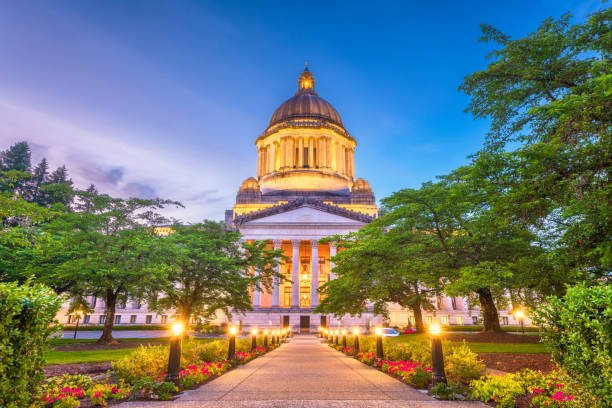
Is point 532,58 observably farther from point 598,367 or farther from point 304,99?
point 304,99

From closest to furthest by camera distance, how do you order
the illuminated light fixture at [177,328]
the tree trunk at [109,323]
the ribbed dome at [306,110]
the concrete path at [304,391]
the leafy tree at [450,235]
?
1. the concrete path at [304,391]
2. the illuminated light fixture at [177,328]
3. the leafy tree at [450,235]
4. the tree trunk at [109,323]
5. the ribbed dome at [306,110]

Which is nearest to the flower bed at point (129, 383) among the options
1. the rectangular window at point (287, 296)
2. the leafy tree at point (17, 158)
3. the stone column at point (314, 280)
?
the stone column at point (314, 280)

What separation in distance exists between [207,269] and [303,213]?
3104 cm

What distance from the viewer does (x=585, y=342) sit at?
5.41 m

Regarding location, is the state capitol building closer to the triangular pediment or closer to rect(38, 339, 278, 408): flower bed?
the triangular pediment

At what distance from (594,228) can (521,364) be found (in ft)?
18.3

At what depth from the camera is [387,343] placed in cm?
1616

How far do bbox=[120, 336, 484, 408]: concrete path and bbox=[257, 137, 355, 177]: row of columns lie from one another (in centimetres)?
6179

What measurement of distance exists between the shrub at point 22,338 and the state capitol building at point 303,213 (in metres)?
38.6

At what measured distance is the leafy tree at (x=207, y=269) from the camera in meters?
25.5

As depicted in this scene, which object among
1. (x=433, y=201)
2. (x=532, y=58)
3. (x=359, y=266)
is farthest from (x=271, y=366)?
(x=532, y=58)

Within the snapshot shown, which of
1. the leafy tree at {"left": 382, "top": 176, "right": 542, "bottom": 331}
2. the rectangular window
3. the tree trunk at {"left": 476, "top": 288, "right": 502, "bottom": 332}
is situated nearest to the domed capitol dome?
the rectangular window

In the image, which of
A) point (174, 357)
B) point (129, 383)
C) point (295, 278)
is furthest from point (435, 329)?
point (295, 278)

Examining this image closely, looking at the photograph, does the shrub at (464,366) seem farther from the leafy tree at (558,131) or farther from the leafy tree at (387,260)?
the leafy tree at (387,260)
